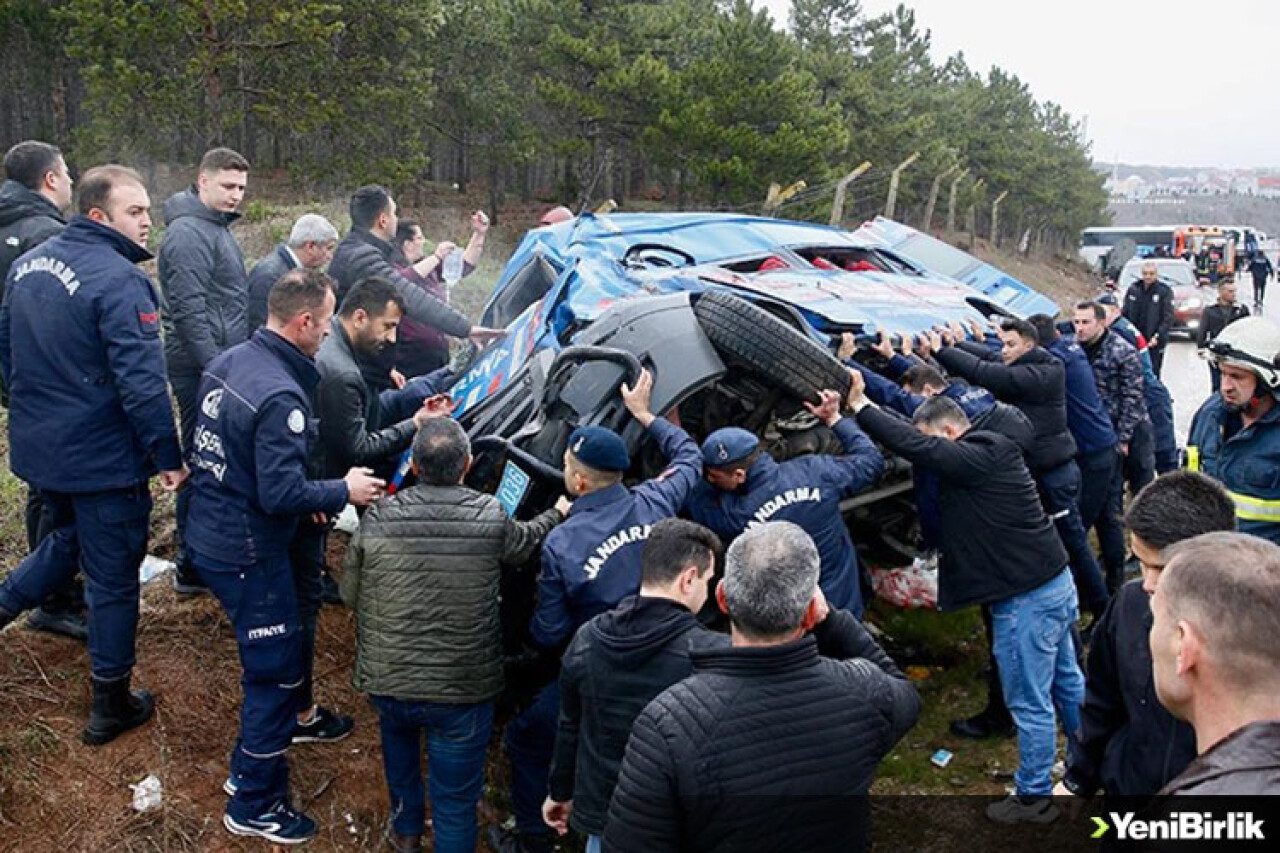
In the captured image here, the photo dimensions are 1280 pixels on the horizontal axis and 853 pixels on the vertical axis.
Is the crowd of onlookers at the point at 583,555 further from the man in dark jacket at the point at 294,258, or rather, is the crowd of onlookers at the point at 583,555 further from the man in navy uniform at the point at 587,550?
the man in dark jacket at the point at 294,258

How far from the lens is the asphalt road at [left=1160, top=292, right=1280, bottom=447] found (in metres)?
10.4

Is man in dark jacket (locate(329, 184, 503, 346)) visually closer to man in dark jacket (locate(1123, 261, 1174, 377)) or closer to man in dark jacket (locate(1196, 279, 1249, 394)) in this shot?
man in dark jacket (locate(1123, 261, 1174, 377))

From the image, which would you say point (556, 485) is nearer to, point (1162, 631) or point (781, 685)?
point (781, 685)

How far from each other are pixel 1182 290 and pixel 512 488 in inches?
741

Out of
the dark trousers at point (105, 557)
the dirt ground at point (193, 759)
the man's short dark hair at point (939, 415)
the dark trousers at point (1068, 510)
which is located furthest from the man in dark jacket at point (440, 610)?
the dark trousers at point (1068, 510)

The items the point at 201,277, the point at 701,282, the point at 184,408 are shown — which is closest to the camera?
the point at 201,277

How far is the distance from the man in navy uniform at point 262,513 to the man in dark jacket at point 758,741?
1.69m

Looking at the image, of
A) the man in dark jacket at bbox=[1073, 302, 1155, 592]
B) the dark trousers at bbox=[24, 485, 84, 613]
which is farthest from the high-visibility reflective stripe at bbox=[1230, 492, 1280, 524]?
the dark trousers at bbox=[24, 485, 84, 613]

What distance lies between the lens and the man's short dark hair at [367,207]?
556 cm

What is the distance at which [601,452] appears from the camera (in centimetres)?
316

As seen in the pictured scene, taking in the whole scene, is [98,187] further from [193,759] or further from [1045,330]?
[1045,330]

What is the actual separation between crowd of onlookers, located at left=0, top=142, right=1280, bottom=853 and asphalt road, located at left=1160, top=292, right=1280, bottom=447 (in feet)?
19.5

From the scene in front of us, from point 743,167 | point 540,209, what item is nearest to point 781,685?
point 743,167

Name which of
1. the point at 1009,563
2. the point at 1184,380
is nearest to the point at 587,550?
the point at 1009,563
